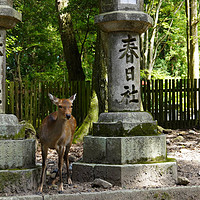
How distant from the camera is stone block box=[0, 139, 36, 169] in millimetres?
4879

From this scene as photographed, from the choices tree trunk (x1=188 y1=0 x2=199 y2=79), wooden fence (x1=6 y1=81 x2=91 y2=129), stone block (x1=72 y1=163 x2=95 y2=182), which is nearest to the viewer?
stone block (x1=72 y1=163 x2=95 y2=182)

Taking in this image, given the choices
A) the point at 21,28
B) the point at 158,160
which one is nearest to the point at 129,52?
the point at 158,160

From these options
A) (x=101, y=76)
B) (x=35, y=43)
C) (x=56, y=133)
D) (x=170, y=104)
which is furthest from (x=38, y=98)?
(x=56, y=133)

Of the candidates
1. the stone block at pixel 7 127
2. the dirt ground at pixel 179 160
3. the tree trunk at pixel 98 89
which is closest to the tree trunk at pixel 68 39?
the tree trunk at pixel 98 89

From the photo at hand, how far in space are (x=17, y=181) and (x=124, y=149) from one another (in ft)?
5.19

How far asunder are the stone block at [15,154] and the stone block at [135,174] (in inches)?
33.8

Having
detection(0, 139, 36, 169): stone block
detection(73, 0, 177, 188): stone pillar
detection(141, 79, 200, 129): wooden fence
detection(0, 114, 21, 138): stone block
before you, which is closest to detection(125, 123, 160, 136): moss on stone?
detection(73, 0, 177, 188): stone pillar

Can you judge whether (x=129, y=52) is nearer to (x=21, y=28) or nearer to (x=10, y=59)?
(x=21, y=28)

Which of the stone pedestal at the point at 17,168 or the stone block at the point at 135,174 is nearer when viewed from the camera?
the stone pedestal at the point at 17,168

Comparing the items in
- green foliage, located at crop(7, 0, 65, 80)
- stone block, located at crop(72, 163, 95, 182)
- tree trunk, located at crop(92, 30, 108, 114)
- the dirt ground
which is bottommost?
the dirt ground

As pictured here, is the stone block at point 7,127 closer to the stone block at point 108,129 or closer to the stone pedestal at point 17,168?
the stone pedestal at point 17,168

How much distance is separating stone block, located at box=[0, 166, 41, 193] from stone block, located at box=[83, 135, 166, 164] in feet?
3.34

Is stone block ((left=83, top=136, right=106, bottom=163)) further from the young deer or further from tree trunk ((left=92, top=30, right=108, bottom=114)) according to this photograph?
tree trunk ((left=92, top=30, right=108, bottom=114))

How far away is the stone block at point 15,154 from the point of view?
488cm
